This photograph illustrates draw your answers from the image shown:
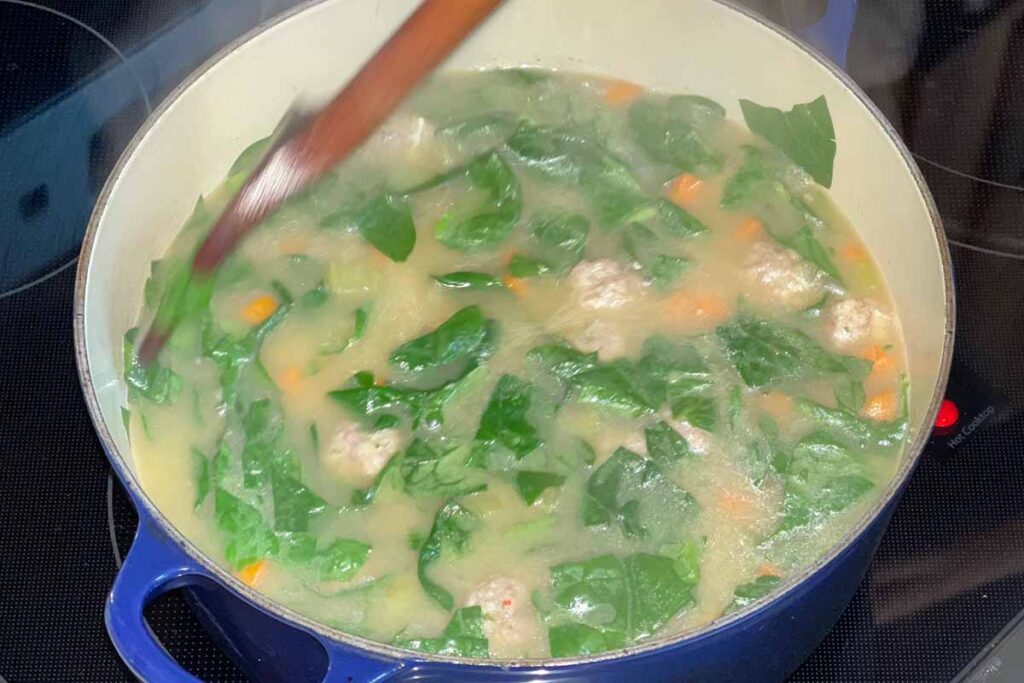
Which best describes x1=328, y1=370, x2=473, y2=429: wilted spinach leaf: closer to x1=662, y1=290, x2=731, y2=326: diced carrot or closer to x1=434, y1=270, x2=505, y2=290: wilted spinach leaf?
x1=434, y1=270, x2=505, y2=290: wilted spinach leaf

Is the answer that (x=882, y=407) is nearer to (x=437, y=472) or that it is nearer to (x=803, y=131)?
(x=803, y=131)

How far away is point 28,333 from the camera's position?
7.20 ft

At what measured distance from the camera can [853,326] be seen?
205 centimetres

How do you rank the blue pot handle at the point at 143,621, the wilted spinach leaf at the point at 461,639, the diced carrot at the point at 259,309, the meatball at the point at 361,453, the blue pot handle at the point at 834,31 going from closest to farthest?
1. the blue pot handle at the point at 143,621
2. the wilted spinach leaf at the point at 461,639
3. the meatball at the point at 361,453
4. the diced carrot at the point at 259,309
5. the blue pot handle at the point at 834,31

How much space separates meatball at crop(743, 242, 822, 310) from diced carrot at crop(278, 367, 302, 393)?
79cm

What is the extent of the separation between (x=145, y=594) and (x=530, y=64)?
56.1 inches

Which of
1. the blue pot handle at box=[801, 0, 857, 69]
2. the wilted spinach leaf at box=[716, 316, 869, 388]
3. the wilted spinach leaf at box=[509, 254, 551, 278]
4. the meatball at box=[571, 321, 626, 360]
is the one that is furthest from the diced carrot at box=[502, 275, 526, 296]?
the blue pot handle at box=[801, 0, 857, 69]

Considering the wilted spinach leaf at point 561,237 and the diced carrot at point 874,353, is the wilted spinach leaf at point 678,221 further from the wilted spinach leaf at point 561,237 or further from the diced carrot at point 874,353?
the diced carrot at point 874,353

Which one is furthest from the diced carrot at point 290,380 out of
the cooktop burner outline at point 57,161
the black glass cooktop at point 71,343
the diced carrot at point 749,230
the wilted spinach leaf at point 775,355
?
the diced carrot at point 749,230

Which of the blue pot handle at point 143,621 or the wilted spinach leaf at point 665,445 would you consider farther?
the wilted spinach leaf at point 665,445

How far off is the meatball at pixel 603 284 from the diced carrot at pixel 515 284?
3.2 inches

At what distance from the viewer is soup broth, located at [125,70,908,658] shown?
1.75 metres

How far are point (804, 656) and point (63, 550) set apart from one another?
1192mm

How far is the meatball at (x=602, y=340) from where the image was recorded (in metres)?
1.99
